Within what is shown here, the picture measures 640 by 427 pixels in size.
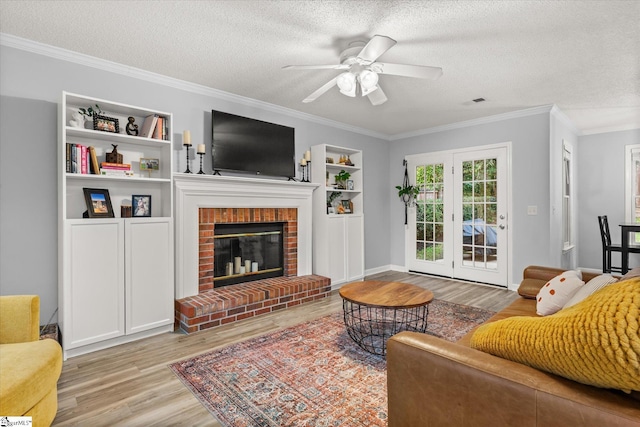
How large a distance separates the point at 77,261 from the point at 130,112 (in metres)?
1.39

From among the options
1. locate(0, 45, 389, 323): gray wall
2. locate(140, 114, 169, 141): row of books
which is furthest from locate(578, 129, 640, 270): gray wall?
locate(0, 45, 389, 323): gray wall

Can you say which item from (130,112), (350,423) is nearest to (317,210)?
(130,112)

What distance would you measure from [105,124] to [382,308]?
9.14 ft

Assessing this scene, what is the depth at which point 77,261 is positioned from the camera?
2.51 metres

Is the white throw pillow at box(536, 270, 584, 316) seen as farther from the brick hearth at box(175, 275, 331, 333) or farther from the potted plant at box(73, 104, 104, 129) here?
the potted plant at box(73, 104, 104, 129)

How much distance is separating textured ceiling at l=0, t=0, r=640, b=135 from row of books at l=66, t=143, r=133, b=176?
836 mm

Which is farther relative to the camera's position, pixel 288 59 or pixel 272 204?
pixel 272 204

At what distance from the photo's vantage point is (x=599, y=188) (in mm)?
5477

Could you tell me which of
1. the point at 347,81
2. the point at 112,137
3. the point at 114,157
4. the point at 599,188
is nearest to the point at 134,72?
the point at 112,137

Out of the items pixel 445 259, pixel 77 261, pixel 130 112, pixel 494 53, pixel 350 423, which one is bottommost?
pixel 350 423

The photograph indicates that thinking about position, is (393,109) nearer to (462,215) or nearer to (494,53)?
(494,53)

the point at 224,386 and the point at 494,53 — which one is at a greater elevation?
the point at 494,53

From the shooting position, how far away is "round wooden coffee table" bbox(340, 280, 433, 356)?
8.14ft

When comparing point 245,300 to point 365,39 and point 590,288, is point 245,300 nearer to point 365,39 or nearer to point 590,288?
point 365,39
